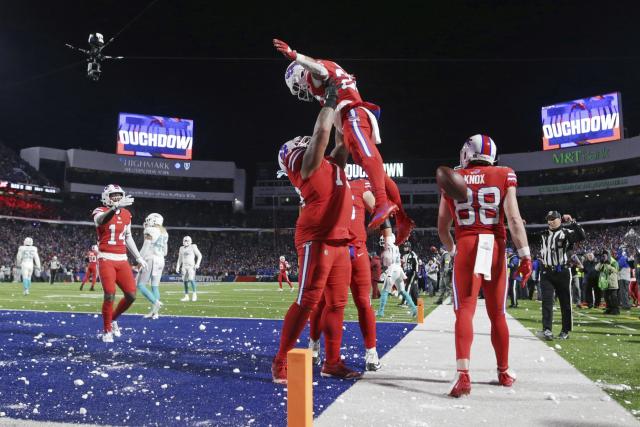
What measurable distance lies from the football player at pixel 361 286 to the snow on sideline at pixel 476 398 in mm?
277

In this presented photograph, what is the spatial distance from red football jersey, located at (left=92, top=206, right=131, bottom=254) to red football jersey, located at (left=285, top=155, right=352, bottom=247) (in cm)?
431

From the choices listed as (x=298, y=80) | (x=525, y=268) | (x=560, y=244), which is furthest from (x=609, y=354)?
(x=298, y=80)

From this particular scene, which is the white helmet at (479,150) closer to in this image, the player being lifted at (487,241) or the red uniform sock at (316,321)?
the player being lifted at (487,241)

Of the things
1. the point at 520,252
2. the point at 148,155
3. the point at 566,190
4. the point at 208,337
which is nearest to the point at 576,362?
the point at 520,252

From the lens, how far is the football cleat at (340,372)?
14.7 feet

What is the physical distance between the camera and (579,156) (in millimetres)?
55250

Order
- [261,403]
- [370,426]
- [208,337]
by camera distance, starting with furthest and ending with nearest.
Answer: [208,337]
[261,403]
[370,426]

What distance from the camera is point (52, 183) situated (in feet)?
198

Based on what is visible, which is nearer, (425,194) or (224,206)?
(425,194)

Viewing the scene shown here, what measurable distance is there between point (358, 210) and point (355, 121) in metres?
1.84

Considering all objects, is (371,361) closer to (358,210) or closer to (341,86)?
(358,210)

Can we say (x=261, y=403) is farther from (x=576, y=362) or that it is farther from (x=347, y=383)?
(x=576, y=362)

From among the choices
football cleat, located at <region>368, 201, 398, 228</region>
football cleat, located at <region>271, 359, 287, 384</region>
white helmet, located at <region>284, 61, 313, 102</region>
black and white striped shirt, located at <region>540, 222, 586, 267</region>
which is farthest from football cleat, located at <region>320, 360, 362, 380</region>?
black and white striped shirt, located at <region>540, 222, 586, 267</region>

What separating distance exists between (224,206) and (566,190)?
137ft
